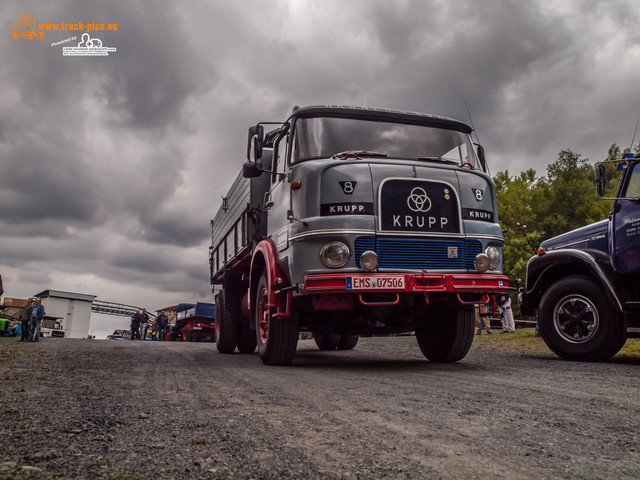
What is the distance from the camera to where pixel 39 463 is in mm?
1947

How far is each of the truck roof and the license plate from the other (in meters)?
2.17

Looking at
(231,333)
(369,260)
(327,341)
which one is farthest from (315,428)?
(327,341)

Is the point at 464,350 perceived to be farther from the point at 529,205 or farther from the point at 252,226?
the point at 529,205

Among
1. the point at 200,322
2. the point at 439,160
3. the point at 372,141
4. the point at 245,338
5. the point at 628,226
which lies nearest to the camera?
the point at 372,141

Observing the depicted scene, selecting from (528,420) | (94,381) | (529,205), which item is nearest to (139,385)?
(94,381)

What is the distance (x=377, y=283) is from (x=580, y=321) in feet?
10.9

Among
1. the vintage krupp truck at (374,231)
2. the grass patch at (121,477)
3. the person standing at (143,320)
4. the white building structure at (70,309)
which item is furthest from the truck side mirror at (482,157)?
the white building structure at (70,309)

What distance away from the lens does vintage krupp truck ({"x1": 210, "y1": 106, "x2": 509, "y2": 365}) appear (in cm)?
548

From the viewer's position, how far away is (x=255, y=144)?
21.9 feet

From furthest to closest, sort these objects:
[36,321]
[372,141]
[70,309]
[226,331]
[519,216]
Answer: [70,309] → [519,216] → [36,321] → [226,331] → [372,141]

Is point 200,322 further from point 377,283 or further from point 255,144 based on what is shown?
point 377,283

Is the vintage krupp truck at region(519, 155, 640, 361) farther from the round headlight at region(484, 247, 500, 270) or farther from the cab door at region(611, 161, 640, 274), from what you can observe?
the round headlight at region(484, 247, 500, 270)

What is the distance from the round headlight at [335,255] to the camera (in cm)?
539

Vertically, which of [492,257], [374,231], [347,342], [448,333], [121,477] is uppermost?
[374,231]
